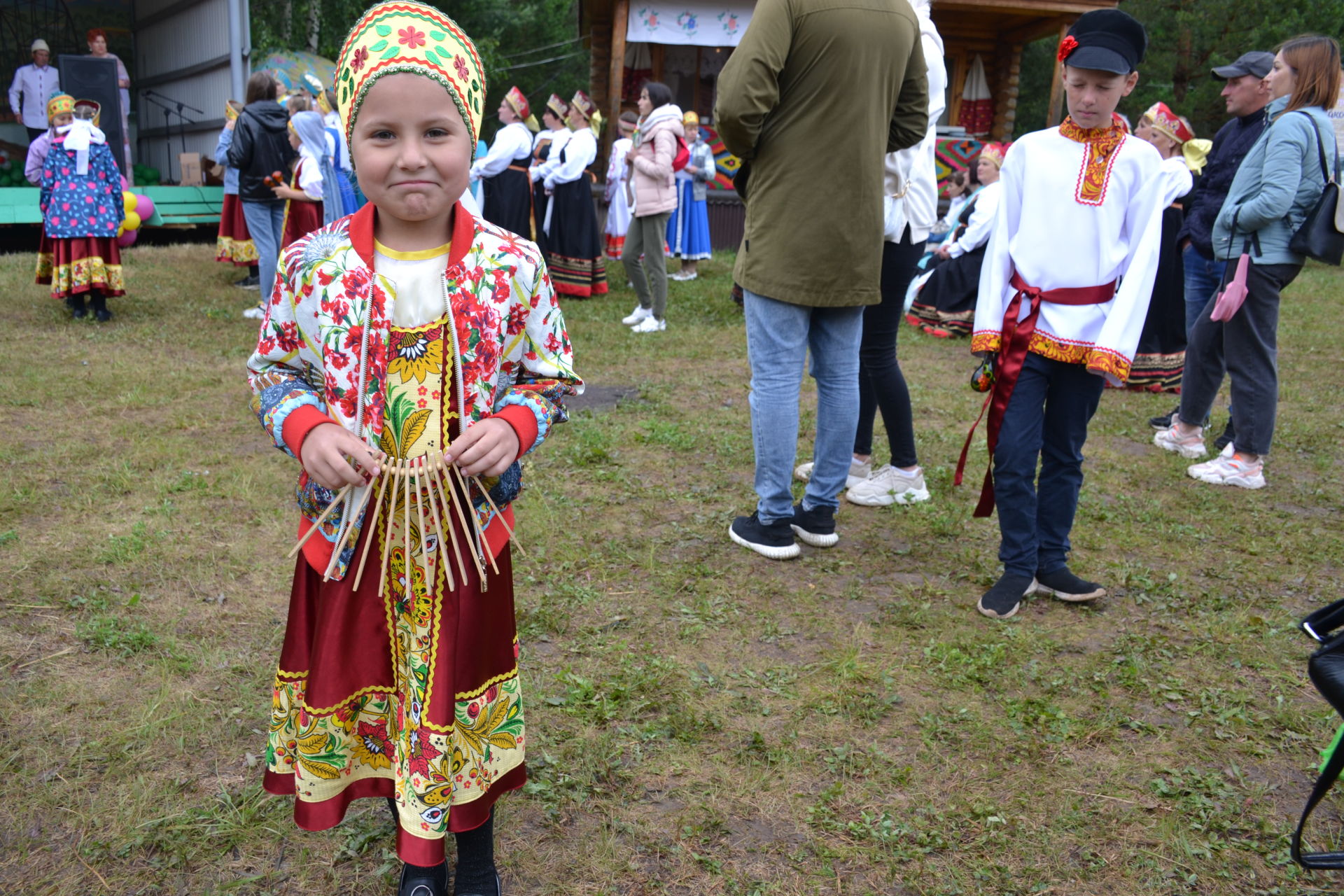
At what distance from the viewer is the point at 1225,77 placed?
4.72m

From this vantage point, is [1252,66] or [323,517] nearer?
[323,517]

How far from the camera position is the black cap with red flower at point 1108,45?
9.16 ft

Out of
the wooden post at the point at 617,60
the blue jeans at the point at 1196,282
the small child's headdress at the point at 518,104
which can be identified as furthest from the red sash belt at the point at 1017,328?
the wooden post at the point at 617,60

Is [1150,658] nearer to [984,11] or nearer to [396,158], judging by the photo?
[396,158]

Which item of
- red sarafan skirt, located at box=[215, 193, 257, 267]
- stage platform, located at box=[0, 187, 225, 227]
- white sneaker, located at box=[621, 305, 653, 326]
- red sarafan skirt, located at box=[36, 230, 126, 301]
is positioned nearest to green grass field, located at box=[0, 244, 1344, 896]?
red sarafan skirt, located at box=[36, 230, 126, 301]

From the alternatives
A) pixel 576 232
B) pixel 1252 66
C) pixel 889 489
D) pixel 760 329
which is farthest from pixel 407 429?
pixel 576 232

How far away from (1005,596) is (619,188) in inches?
315

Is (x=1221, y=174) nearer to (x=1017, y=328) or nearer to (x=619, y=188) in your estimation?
(x=1017, y=328)

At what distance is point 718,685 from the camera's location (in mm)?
2775

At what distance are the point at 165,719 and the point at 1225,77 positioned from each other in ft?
16.9

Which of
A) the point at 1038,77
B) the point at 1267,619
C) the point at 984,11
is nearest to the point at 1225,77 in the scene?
the point at 1267,619

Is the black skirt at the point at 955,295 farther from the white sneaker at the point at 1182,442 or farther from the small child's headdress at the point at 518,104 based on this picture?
the small child's headdress at the point at 518,104

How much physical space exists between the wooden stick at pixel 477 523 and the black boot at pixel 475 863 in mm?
535

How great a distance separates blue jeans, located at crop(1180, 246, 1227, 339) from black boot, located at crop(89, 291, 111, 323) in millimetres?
7470
